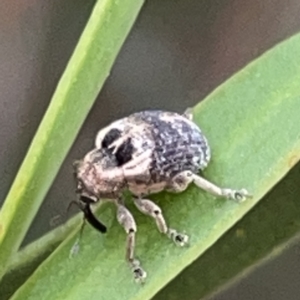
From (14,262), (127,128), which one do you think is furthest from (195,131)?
(14,262)

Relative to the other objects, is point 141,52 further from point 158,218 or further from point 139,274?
point 139,274

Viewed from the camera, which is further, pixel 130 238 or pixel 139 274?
pixel 130 238

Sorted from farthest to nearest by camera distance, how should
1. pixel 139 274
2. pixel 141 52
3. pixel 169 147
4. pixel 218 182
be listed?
pixel 141 52, pixel 169 147, pixel 218 182, pixel 139 274

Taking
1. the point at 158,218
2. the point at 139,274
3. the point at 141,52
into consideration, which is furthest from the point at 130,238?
the point at 141,52

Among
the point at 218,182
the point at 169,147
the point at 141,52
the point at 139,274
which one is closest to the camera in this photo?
the point at 139,274

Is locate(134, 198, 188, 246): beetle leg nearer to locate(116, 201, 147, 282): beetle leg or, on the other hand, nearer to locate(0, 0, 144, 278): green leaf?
locate(116, 201, 147, 282): beetle leg

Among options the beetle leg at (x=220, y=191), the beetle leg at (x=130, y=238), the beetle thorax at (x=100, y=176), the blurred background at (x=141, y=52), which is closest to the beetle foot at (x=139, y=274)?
Answer: the beetle leg at (x=130, y=238)

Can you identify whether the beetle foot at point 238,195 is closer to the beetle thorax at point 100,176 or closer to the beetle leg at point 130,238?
the beetle leg at point 130,238
